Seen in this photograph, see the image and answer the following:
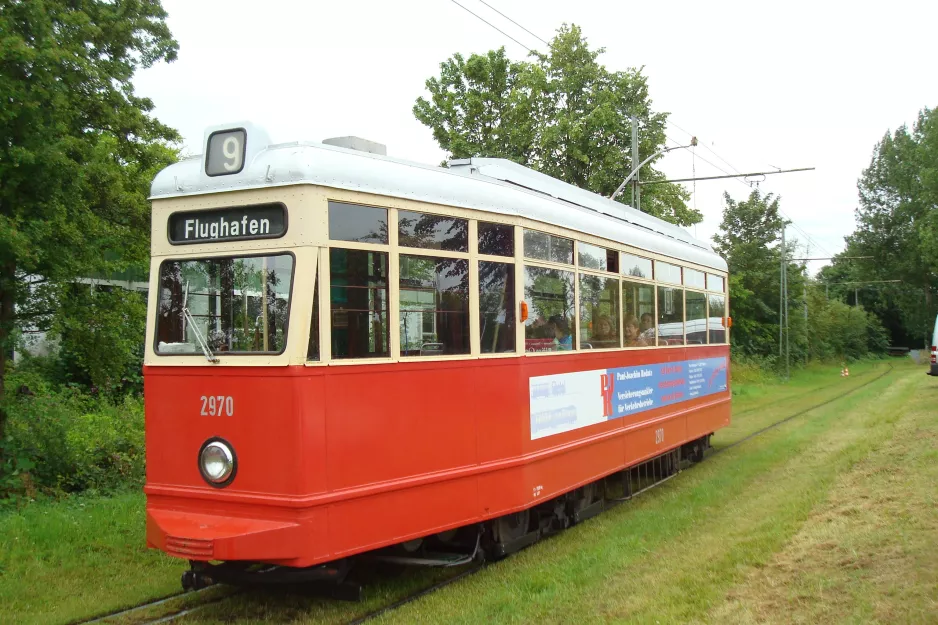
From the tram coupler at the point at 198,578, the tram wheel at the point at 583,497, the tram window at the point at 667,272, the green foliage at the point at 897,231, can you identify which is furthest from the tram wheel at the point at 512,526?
the green foliage at the point at 897,231

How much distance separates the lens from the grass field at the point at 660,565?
17.4ft

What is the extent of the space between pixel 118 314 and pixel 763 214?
35.2 m

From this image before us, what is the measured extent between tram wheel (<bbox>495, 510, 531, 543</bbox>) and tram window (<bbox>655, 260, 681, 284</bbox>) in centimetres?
374

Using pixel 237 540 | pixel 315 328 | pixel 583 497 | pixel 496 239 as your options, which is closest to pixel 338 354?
pixel 315 328

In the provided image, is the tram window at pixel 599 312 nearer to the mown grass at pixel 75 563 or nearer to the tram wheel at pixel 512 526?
the tram wheel at pixel 512 526

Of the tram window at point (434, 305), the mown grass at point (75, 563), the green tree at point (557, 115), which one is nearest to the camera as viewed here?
the tram window at point (434, 305)

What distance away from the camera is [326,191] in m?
5.27

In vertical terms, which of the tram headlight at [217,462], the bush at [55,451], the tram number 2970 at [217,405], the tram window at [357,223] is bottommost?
the bush at [55,451]

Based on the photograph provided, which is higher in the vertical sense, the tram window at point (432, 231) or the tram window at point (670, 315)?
the tram window at point (432, 231)

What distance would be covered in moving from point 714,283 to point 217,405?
906cm

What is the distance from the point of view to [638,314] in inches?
356

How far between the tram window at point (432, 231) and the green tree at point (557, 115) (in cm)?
1807

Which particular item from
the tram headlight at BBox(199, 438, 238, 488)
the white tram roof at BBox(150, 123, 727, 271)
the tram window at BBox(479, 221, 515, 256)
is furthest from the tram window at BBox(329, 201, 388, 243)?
the tram headlight at BBox(199, 438, 238, 488)

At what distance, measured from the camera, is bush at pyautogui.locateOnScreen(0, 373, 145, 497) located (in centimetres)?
897
